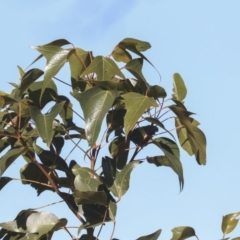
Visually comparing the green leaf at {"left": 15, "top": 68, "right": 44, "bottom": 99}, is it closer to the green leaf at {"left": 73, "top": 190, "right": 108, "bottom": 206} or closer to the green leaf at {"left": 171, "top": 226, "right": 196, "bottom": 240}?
the green leaf at {"left": 73, "top": 190, "right": 108, "bottom": 206}

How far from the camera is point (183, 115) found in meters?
1.55

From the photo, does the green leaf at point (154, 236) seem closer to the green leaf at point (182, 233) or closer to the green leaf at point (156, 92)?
the green leaf at point (182, 233)

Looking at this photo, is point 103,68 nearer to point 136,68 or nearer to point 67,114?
point 136,68

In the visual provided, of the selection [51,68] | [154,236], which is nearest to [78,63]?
[51,68]

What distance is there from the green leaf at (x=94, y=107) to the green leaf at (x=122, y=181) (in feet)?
0.37

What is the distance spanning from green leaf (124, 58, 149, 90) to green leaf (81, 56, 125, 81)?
24mm

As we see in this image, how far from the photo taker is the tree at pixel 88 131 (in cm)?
149

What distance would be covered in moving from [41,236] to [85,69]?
0.38m

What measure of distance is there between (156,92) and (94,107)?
0.15m

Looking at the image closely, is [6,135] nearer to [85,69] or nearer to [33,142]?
[33,142]

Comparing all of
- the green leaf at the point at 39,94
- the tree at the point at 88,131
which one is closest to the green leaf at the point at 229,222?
the tree at the point at 88,131

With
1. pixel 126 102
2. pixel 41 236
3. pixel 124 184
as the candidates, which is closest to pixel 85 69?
pixel 126 102

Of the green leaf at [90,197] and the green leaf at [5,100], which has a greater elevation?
the green leaf at [5,100]

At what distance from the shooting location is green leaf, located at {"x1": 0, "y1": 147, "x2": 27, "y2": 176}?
154 cm
